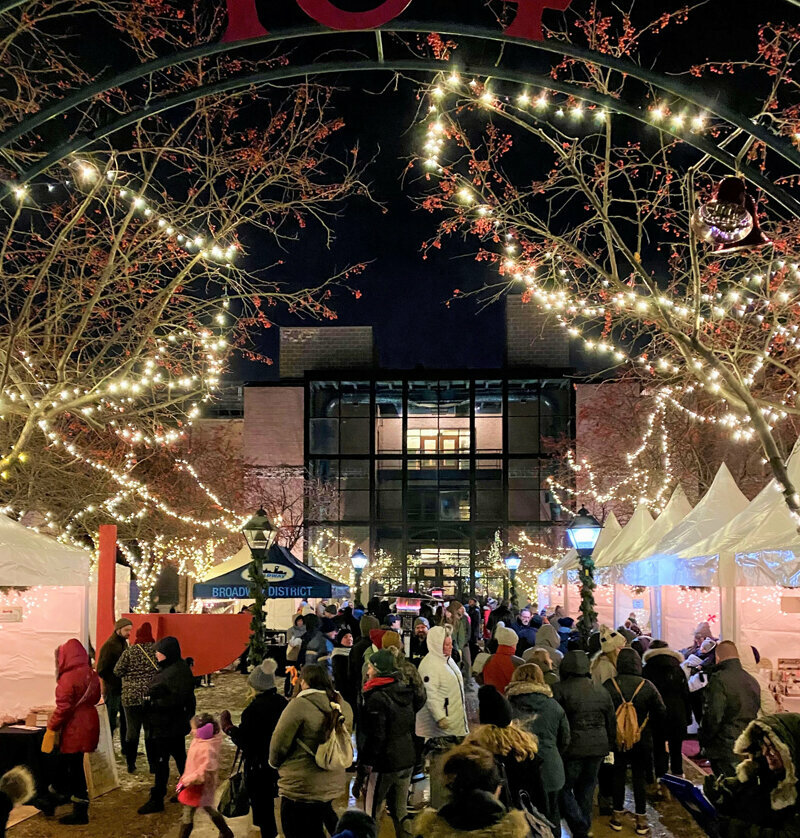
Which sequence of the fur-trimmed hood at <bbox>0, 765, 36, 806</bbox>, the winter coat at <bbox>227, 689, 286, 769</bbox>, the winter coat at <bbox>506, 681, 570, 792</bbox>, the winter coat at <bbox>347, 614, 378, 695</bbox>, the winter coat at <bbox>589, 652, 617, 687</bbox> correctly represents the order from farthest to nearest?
the winter coat at <bbox>347, 614, 378, 695</bbox>
the winter coat at <bbox>589, 652, 617, 687</bbox>
the winter coat at <bbox>227, 689, 286, 769</bbox>
the winter coat at <bbox>506, 681, 570, 792</bbox>
the fur-trimmed hood at <bbox>0, 765, 36, 806</bbox>

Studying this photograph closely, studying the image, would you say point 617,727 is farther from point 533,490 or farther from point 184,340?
point 533,490

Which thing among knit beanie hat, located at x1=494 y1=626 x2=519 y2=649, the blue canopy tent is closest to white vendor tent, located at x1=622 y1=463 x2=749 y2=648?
knit beanie hat, located at x1=494 y1=626 x2=519 y2=649

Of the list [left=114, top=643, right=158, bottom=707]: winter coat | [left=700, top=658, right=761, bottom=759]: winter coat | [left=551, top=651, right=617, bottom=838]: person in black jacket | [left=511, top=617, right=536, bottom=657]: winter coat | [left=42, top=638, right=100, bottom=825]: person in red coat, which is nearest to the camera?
[left=551, top=651, right=617, bottom=838]: person in black jacket

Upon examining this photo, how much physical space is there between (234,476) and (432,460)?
14.9m

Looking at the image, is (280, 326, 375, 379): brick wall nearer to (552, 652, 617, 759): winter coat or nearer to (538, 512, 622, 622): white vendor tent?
(538, 512, 622, 622): white vendor tent

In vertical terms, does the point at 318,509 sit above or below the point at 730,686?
above

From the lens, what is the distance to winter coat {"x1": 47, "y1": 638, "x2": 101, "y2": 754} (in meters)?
8.63

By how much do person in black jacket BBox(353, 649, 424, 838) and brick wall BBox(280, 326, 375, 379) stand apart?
49.4 metres

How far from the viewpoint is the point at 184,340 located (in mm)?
15578

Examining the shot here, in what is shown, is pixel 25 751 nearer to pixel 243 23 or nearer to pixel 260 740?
pixel 260 740

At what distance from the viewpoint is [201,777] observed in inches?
283

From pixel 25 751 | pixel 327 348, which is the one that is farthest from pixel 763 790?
pixel 327 348

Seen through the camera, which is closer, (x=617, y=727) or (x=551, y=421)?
(x=617, y=727)

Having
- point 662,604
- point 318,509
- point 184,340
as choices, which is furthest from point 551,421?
point 184,340
